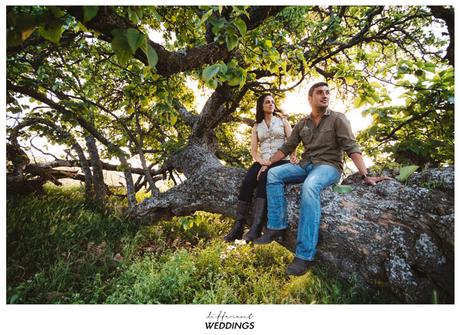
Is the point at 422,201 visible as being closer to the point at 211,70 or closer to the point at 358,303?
the point at 358,303

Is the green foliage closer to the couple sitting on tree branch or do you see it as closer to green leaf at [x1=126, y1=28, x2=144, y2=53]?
the couple sitting on tree branch

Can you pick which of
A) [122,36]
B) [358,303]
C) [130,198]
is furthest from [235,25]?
[130,198]

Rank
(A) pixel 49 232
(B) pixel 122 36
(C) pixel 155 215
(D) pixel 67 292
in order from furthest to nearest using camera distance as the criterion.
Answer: (C) pixel 155 215, (A) pixel 49 232, (D) pixel 67 292, (B) pixel 122 36

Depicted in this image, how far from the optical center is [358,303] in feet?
8.27

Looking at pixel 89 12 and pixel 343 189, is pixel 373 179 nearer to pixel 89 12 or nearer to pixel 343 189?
pixel 343 189

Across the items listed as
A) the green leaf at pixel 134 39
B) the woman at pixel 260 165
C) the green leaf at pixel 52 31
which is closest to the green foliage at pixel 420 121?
the woman at pixel 260 165

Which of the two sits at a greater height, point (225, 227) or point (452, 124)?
point (452, 124)

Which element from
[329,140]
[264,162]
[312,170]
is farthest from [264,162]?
[329,140]

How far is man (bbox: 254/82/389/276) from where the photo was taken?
2607mm

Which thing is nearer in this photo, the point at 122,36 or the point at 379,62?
the point at 122,36

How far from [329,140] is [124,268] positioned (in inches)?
123

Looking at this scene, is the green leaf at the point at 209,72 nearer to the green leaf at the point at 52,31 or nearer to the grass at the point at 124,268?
the green leaf at the point at 52,31
